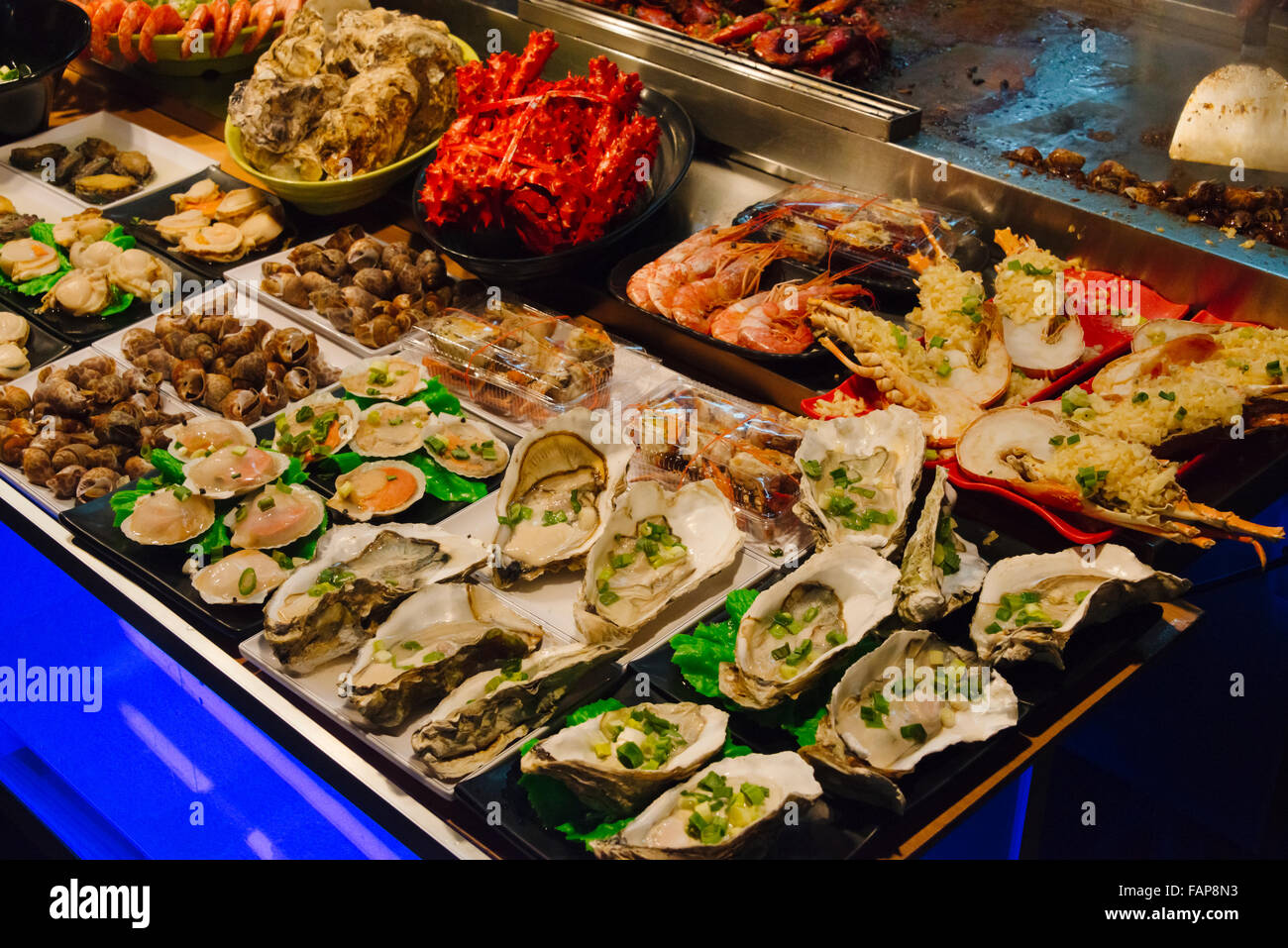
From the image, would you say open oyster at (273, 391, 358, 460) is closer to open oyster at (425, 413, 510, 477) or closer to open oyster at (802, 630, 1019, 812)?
open oyster at (425, 413, 510, 477)

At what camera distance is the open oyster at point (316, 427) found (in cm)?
272

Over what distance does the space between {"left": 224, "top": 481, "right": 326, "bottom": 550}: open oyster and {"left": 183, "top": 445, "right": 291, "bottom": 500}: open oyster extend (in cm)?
3

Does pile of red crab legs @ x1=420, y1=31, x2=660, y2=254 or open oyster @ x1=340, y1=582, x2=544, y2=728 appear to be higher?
pile of red crab legs @ x1=420, y1=31, x2=660, y2=254

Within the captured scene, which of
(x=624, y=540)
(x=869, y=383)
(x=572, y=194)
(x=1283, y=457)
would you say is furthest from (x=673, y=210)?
(x=1283, y=457)

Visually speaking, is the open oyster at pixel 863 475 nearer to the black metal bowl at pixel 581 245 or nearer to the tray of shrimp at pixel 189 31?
the black metal bowl at pixel 581 245

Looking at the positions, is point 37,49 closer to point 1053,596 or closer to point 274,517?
point 274,517

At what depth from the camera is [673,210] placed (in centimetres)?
354

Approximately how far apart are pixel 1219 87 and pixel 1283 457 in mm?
1186

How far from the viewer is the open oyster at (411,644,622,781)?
1905 millimetres

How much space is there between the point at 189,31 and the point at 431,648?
10.8ft

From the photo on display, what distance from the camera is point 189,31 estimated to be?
14.1ft

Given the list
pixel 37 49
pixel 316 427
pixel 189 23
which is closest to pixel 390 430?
pixel 316 427

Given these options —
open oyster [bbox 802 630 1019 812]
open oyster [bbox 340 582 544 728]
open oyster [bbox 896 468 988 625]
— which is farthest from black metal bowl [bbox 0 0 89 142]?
open oyster [bbox 802 630 1019 812]
